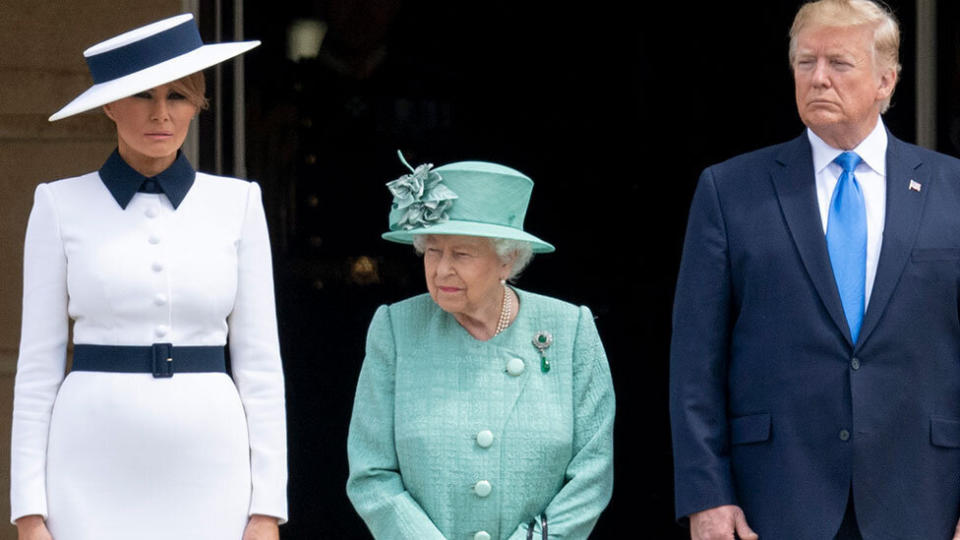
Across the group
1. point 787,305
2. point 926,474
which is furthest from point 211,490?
point 926,474

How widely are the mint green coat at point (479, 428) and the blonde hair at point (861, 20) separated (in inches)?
35.3

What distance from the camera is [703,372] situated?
3969mm

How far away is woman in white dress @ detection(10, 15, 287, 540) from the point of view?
145 inches

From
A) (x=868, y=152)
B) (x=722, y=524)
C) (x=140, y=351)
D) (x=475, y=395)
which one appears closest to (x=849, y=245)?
(x=868, y=152)

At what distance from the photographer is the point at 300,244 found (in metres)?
6.15

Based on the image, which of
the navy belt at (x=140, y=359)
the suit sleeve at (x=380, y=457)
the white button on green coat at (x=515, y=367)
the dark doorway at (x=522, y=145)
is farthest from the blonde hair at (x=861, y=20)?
the dark doorway at (x=522, y=145)

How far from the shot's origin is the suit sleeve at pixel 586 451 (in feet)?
13.2

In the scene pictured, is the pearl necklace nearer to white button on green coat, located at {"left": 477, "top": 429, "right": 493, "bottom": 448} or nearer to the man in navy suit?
white button on green coat, located at {"left": 477, "top": 429, "right": 493, "bottom": 448}

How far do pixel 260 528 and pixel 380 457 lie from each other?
0.42 metres

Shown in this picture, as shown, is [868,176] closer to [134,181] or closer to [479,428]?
[479,428]

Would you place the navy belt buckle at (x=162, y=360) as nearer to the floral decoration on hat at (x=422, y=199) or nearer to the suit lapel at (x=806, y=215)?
the floral decoration on hat at (x=422, y=199)

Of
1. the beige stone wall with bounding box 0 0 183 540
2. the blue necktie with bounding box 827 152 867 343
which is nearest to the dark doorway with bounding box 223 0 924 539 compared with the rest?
the beige stone wall with bounding box 0 0 183 540

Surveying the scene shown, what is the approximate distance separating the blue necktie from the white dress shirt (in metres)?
0.02

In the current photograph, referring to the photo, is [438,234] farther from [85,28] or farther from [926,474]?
[85,28]
